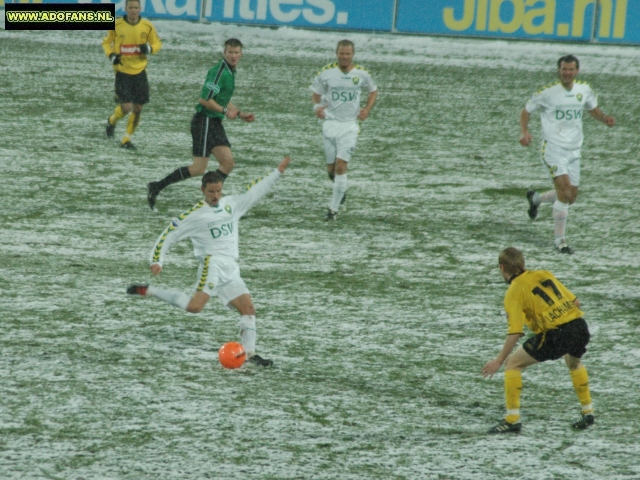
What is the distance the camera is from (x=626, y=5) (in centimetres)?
2238

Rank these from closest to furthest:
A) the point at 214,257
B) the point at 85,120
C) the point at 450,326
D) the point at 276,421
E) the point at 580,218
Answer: the point at 276,421 < the point at 214,257 < the point at 450,326 < the point at 580,218 < the point at 85,120

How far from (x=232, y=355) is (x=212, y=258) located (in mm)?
934

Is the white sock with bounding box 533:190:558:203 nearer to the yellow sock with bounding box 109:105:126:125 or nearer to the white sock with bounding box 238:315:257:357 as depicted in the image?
the white sock with bounding box 238:315:257:357

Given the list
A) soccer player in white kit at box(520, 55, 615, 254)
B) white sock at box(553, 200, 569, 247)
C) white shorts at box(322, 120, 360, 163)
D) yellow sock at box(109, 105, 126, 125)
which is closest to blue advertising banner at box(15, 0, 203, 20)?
yellow sock at box(109, 105, 126, 125)

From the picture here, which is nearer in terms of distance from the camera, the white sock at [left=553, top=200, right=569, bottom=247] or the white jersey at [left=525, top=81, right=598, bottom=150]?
the white sock at [left=553, top=200, right=569, bottom=247]

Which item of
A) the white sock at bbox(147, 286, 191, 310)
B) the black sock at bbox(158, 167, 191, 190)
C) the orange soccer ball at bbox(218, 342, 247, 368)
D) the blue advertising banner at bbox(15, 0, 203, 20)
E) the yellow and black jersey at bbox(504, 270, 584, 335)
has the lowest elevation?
the orange soccer ball at bbox(218, 342, 247, 368)

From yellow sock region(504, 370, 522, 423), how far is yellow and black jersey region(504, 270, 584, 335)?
414mm

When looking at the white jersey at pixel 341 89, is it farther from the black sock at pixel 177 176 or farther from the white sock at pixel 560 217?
the white sock at pixel 560 217

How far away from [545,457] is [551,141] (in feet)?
20.6

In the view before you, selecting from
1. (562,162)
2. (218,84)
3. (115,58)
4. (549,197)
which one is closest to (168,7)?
(115,58)

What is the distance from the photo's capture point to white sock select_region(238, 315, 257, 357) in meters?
8.46

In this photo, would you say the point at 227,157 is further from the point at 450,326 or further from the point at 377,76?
the point at 377,76

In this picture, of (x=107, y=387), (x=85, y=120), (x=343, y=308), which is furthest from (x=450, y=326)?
(x=85, y=120)

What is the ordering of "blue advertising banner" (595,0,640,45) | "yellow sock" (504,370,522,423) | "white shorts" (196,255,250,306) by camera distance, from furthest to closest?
"blue advertising banner" (595,0,640,45) → "white shorts" (196,255,250,306) → "yellow sock" (504,370,522,423)
